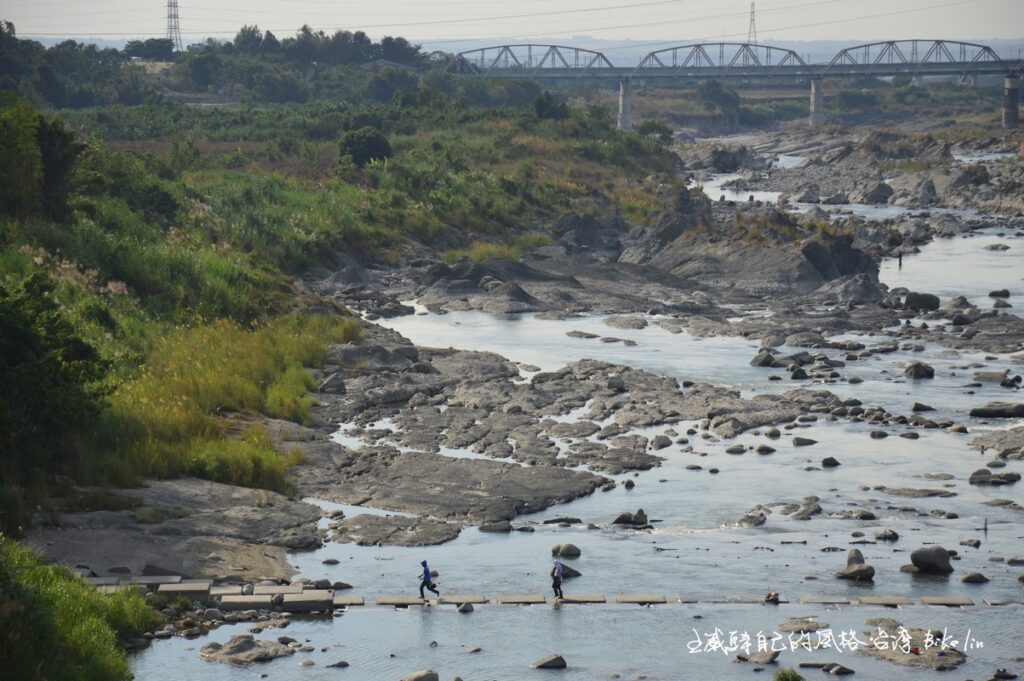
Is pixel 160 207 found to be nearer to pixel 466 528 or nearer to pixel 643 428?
pixel 643 428

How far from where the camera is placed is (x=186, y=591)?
23781mm

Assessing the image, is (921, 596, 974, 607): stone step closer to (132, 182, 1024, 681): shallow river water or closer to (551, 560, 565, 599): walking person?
(132, 182, 1024, 681): shallow river water

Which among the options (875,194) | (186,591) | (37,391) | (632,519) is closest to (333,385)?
(37,391)

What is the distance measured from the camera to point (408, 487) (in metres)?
30.5

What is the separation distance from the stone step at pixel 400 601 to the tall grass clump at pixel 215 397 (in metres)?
7.04

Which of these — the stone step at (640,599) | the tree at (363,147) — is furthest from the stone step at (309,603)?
the tree at (363,147)

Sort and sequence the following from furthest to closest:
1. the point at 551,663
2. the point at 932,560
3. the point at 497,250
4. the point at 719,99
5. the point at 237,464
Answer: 1. the point at 719,99
2. the point at 497,250
3. the point at 237,464
4. the point at 932,560
5. the point at 551,663

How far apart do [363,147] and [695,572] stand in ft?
185

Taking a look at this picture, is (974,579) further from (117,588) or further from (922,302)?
(922,302)

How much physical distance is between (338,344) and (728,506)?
17381mm

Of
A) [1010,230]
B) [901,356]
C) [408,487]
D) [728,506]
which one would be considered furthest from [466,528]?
[1010,230]

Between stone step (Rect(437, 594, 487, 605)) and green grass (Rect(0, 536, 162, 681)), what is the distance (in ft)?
15.0

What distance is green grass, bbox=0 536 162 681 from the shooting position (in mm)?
19391

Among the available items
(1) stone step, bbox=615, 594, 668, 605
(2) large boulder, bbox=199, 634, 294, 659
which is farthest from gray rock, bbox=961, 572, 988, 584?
(2) large boulder, bbox=199, 634, 294, 659
